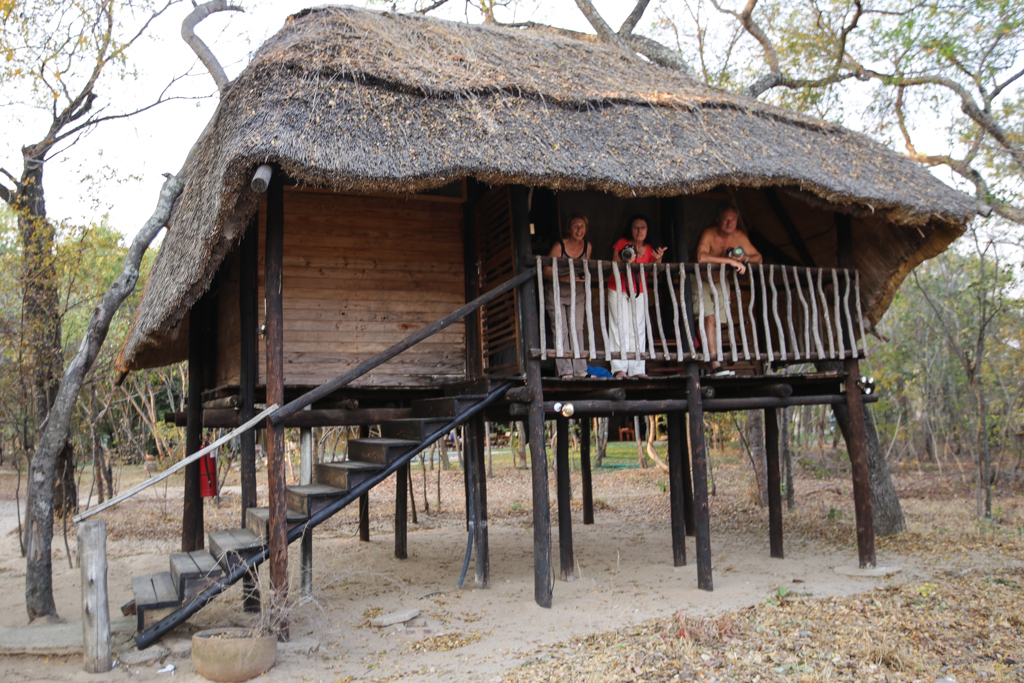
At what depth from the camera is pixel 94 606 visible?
4.98m

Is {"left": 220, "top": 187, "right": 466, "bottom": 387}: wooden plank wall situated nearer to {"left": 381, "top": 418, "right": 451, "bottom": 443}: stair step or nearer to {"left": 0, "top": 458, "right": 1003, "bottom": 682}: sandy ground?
{"left": 381, "top": 418, "right": 451, "bottom": 443}: stair step

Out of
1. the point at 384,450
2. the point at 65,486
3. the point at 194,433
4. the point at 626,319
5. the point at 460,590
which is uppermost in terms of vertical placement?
the point at 626,319

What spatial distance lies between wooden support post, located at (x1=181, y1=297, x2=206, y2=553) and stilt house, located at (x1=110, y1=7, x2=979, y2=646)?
0.03 metres

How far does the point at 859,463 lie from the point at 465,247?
4678 mm

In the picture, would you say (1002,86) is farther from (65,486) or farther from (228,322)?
(65,486)

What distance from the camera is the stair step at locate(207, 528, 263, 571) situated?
534 cm

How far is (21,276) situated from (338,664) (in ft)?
18.2

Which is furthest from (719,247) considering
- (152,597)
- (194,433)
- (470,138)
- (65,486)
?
(65,486)

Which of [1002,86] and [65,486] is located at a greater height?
[1002,86]

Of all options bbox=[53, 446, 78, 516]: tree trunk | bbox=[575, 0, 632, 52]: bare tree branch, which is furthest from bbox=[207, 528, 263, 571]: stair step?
bbox=[575, 0, 632, 52]: bare tree branch

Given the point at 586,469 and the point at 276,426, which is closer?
the point at 276,426

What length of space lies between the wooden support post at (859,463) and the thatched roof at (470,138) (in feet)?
4.44

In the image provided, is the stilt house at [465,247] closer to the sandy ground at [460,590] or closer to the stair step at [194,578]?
the stair step at [194,578]

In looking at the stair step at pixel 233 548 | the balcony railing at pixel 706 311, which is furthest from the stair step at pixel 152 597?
the balcony railing at pixel 706 311
